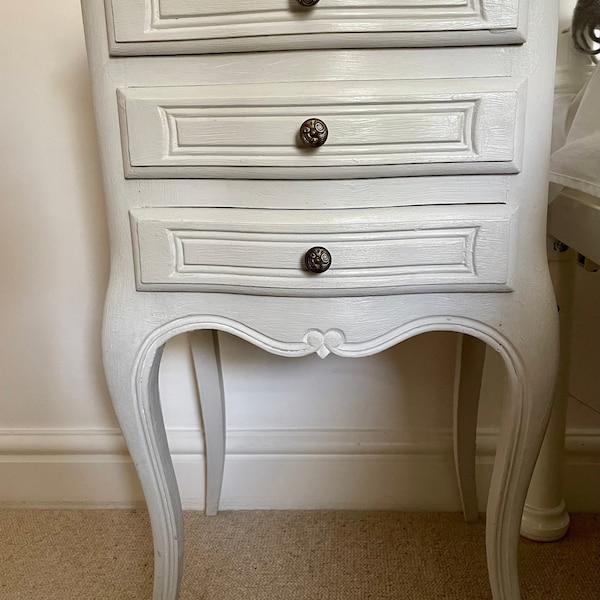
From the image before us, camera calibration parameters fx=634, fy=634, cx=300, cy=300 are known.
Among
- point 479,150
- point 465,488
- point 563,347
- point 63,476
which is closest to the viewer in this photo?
point 479,150

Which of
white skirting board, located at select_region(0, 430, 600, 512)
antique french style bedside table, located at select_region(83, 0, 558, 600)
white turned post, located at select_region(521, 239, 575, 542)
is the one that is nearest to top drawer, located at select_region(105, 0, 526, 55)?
antique french style bedside table, located at select_region(83, 0, 558, 600)

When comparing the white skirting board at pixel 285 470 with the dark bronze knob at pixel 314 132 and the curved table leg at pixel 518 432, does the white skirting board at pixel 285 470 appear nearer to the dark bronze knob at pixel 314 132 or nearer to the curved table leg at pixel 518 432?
the curved table leg at pixel 518 432

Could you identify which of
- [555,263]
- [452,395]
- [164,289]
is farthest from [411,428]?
[164,289]

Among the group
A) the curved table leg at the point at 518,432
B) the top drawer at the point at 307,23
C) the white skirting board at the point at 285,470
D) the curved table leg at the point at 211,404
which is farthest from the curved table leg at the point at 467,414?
the top drawer at the point at 307,23

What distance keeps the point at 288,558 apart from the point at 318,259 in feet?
1.94

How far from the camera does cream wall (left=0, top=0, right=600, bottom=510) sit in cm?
104

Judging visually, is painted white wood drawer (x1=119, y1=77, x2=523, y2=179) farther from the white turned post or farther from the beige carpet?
the beige carpet

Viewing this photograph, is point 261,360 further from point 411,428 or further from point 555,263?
point 555,263

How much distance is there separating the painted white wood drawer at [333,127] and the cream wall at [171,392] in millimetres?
432

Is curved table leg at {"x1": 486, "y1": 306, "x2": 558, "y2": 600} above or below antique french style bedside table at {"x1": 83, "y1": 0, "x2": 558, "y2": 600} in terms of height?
below

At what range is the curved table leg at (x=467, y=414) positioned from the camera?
Answer: 0.99 meters

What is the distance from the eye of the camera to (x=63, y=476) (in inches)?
46.1

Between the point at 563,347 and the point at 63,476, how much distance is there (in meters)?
0.90

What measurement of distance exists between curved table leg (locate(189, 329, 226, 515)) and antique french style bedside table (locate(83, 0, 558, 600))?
33 cm
